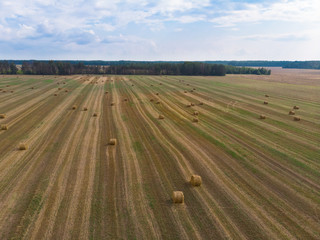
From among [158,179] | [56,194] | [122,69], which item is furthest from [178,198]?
A: [122,69]

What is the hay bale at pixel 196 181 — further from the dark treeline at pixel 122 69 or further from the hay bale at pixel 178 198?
the dark treeline at pixel 122 69

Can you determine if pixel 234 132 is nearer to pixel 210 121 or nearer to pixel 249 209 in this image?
pixel 210 121

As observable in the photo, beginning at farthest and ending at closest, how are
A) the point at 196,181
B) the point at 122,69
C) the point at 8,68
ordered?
1. the point at 122,69
2. the point at 8,68
3. the point at 196,181

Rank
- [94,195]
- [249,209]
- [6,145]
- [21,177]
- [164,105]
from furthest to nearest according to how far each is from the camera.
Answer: [164,105], [6,145], [21,177], [94,195], [249,209]

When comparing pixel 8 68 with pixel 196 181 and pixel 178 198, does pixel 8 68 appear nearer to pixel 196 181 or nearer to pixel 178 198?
pixel 196 181

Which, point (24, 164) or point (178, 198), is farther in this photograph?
point (24, 164)

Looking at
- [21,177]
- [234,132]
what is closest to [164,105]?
A: [234,132]

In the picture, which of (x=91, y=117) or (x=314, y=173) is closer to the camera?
(x=314, y=173)

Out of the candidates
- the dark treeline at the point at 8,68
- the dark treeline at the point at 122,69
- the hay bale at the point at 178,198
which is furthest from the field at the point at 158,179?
the dark treeline at the point at 8,68

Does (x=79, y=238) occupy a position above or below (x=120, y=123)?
below
